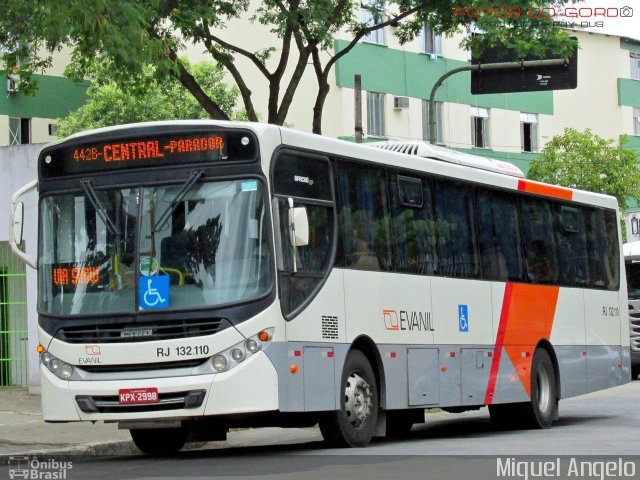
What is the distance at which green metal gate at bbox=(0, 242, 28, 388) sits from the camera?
78.9 feet

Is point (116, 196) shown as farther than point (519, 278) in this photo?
No

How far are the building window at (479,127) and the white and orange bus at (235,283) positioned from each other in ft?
118

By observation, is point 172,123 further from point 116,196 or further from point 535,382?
point 535,382

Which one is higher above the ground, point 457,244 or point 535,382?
point 457,244

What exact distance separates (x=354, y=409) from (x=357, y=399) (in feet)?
0.38

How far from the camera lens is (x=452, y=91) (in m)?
51.2

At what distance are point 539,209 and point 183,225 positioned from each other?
7.67 meters

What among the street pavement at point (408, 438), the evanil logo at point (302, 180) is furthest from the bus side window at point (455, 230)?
the evanil logo at point (302, 180)

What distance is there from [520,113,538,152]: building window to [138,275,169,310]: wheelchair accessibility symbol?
4291 centimetres


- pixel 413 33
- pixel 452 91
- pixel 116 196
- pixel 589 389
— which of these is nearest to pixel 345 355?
pixel 116 196

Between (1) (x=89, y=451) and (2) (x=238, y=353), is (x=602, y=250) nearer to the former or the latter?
(1) (x=89, y=451)

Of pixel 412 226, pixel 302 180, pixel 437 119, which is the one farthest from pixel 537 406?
pixel 437 119

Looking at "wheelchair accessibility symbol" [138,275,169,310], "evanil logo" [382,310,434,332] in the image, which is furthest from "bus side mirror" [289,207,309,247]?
"evanil logo" [382,310,434,332]

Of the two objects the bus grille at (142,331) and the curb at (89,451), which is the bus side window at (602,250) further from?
the bus grille at (142,331)
